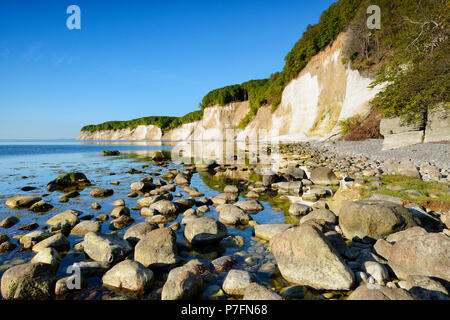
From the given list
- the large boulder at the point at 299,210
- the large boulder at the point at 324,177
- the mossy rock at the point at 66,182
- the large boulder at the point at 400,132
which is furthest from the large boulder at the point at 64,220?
the large boulder at the point at 400,132

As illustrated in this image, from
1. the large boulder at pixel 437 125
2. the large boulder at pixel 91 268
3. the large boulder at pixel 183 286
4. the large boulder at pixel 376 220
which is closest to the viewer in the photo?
the large boulder at pixel 183 286

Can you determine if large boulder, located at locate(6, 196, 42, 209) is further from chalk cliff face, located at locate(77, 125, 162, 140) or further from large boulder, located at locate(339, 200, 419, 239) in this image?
chalk cliff face, located at locate(77, 125, 162, 140)

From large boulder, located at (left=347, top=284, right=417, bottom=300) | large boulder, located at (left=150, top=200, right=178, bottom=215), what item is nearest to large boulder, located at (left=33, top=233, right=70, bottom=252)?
large boulder, located at (left=150, top=200, right=178, bottom=215)

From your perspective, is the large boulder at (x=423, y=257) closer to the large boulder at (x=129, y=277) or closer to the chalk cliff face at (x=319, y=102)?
the large boulder at (x=129, y=277)

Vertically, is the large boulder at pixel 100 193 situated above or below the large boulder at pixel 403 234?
below

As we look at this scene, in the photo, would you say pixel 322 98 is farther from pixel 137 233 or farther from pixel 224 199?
pixel 137 233

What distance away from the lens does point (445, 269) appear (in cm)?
323

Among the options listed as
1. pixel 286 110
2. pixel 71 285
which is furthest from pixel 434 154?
pixel 286 110

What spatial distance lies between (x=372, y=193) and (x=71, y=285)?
25.7 feet

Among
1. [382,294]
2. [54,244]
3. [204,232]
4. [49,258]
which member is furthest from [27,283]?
[382,294]

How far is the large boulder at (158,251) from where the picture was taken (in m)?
4.19

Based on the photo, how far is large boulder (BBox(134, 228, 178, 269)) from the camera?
4188mm

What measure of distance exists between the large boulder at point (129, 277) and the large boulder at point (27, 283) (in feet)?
2.67

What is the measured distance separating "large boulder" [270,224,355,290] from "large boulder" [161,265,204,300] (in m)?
1.49
